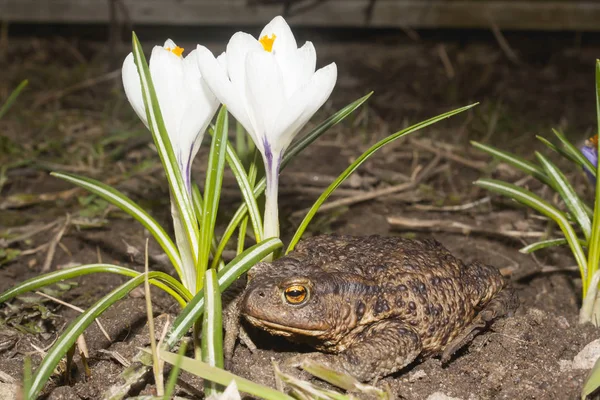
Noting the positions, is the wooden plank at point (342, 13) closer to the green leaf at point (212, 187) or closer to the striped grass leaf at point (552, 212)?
the striped grass leaf at point (552, 212)

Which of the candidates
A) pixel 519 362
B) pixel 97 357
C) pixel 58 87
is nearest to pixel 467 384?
pixel 519 362

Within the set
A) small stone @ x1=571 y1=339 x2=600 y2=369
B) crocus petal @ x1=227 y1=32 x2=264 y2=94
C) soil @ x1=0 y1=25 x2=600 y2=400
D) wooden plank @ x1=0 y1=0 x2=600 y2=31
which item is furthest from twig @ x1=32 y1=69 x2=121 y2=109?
small stone @ x1=571 y1=339 x2=600 y2=369

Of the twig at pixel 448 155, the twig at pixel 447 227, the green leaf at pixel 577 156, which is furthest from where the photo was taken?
the twig at pixel 448 155

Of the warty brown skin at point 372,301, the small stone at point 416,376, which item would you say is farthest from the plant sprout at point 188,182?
the small stone at point 416,376

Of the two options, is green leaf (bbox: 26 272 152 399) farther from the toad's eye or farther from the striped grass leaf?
the striped grass leaf

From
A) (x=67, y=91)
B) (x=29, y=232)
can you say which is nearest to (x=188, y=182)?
(x=29, y=232)

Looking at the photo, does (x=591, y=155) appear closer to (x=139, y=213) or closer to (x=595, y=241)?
(x=595, y=241)

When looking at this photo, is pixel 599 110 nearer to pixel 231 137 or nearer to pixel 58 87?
pixel 231 137
